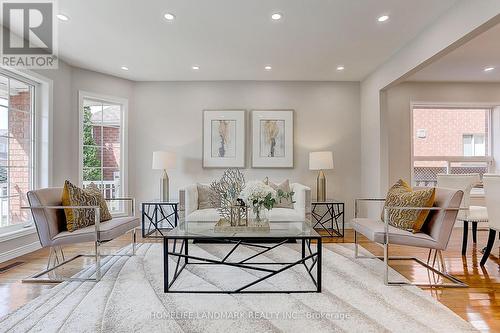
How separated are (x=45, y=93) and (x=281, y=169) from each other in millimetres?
3694

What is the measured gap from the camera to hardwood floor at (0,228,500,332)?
2102mm

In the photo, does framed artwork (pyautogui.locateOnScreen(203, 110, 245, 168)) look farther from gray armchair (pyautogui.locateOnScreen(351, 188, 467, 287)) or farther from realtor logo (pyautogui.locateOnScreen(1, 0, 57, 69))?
gray armchair (pyautogui.locateOnScreen(351, 188, 467, 287))

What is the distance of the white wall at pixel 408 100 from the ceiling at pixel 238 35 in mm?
1023

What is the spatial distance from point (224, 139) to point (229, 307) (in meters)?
3.28

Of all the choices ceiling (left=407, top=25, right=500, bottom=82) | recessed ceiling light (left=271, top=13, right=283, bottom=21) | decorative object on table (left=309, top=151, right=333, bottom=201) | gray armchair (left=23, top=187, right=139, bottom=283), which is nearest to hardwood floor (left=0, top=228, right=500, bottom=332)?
gray armchair (left=23, top=187, right=139, bottom=283)

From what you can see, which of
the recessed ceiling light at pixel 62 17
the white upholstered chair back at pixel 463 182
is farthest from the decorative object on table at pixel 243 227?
the white upholstered chair back at pixel 463 182

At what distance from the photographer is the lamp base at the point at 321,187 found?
4.70m

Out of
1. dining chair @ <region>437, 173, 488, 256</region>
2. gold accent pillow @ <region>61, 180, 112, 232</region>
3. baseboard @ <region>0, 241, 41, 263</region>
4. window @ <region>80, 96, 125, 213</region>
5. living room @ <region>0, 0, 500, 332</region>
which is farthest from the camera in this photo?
window @ <region>80, 96, 125, 213</region>

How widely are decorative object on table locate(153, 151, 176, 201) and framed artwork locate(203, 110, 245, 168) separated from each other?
2.01 ft

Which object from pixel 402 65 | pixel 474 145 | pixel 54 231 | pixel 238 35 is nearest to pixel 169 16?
pixel 238 35

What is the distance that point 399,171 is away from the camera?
5.02 m

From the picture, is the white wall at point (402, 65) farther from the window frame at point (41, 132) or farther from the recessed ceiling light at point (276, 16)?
the window frame at point (41, 132)

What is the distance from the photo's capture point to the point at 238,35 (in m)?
3.33

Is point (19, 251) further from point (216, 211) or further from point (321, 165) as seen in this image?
point (321, 165)
